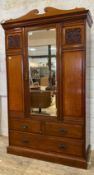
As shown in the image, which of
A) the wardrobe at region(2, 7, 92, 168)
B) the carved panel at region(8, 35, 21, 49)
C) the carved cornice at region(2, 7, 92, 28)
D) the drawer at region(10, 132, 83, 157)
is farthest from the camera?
the carved panel at region(8, 35, 21, 49)

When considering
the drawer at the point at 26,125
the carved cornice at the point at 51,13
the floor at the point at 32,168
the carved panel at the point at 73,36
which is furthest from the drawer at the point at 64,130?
the carved cornice at the point at 51,13

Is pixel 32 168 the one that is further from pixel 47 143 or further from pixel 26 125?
pixel 26 125

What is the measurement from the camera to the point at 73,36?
2.28 meters

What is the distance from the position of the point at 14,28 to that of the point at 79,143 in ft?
6.27

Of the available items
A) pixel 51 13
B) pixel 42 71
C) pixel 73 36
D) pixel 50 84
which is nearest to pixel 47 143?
pixel 50 84

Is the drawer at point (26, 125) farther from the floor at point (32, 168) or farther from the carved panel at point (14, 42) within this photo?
the carved panel at point (14, 42)

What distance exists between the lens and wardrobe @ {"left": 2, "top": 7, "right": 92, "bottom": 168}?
2303mm

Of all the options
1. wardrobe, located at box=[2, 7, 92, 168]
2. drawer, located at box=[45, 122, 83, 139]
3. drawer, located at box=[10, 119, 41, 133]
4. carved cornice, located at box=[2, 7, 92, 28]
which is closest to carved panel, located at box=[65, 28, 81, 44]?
wardrobe, located at box=[2, 7, 92, 168]

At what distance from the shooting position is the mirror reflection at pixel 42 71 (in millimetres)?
2467

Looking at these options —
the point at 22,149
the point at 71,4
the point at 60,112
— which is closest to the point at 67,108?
the point at 60,112

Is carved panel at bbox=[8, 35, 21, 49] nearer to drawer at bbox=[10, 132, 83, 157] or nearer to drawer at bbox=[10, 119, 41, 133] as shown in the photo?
drawer at bbox=[10, 119, 41, 133]

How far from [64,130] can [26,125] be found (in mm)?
616

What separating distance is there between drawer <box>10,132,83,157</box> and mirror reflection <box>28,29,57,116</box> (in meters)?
0.38

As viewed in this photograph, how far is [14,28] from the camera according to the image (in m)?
2.61
